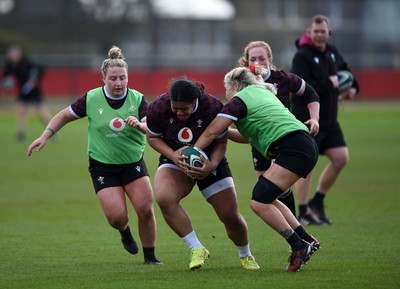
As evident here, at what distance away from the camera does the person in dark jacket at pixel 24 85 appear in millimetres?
23891

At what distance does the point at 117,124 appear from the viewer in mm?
8398

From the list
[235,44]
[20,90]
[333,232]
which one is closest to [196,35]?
[235,44]

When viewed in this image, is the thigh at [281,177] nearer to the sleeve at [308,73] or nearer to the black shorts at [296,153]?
the black shorts at [296,153]

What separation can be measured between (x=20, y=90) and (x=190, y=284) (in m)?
18.2

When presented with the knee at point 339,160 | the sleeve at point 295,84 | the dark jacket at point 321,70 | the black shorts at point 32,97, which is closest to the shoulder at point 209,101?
the sleeve at point 295,84

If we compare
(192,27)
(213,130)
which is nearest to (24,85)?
(213,130)

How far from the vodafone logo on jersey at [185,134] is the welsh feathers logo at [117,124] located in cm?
81

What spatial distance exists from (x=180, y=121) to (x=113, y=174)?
1.08 m

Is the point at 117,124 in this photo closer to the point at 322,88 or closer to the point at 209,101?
the point at 209,101

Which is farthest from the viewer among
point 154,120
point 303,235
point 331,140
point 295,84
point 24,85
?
point 24,85

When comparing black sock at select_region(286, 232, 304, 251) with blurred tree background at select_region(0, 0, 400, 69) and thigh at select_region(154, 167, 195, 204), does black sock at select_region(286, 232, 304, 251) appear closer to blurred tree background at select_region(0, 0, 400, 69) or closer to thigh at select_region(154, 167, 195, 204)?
thigh at select_region(154, 167, 195, 204)

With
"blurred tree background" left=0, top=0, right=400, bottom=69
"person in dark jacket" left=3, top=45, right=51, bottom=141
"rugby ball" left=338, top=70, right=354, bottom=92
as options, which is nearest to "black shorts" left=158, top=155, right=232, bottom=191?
"rugby ball" left=338, top=70, right=354, bottom=92

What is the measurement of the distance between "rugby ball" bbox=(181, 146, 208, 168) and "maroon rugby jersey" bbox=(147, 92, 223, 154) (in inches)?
10.3

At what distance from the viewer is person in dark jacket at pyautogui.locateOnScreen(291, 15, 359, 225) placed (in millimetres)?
10859
